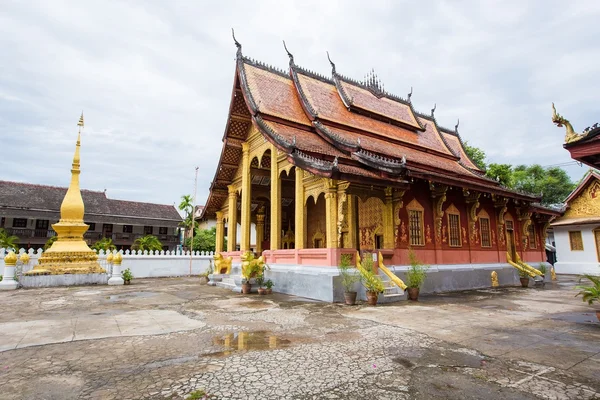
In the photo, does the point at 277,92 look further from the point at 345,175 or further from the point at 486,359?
the point at 486,359

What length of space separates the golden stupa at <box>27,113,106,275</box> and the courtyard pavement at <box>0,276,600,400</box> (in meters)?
7.20

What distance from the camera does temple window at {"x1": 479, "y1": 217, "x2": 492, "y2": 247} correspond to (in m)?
13.9

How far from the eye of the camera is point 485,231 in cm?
1405

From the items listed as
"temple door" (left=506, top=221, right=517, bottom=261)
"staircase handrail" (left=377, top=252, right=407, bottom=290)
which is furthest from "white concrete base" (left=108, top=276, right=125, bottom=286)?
"temple door" (left=506, top=221, right=517, bottom=261)

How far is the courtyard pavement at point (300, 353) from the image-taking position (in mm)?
3104

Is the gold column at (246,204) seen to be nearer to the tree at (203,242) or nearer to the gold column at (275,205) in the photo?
the gold column at (275,205)

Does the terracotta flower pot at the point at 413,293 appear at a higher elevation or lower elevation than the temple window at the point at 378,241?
lower

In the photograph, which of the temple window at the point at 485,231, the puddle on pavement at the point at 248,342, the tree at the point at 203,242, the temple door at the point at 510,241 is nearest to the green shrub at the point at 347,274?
the puddle on pavement at the point at 248,342

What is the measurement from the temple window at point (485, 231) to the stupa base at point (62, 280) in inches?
625

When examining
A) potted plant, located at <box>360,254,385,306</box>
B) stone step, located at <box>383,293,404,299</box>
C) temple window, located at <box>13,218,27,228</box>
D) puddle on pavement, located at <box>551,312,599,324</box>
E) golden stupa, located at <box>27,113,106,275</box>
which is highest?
temple window, located at <box>13,218,27,228</box>

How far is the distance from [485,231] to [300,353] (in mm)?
12523

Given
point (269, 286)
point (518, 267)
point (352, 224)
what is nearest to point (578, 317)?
point (352, 224)

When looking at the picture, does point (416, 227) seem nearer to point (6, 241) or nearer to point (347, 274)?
point (347, 274)

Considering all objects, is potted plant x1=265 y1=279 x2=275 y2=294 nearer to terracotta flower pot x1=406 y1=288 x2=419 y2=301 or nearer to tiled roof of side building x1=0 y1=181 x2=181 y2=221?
terracotta flower pot x1=406 y1=288 x2=419 y2=301
